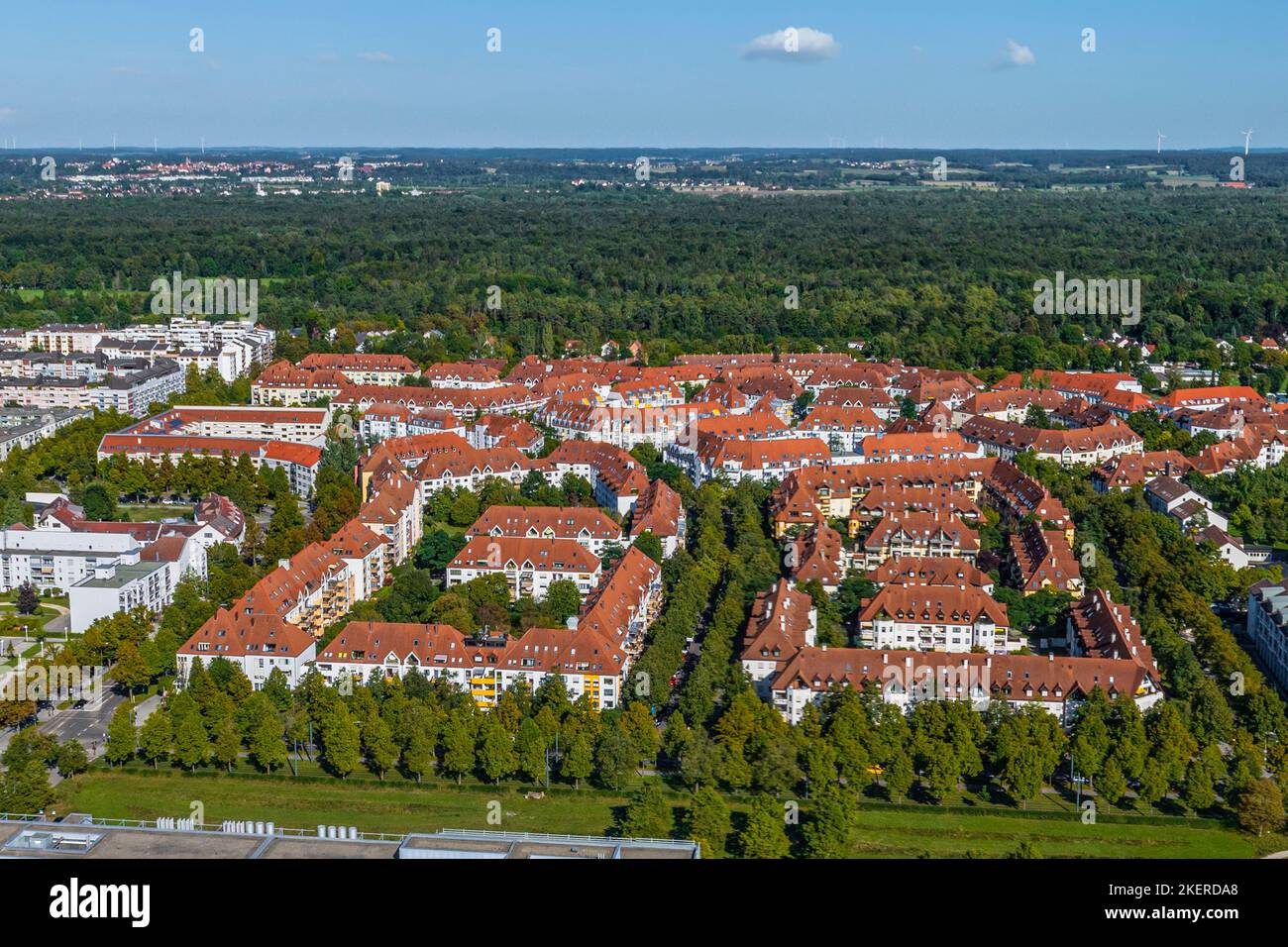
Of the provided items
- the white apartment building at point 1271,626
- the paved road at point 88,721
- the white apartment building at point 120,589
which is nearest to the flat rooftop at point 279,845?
the paved road at point 88,721

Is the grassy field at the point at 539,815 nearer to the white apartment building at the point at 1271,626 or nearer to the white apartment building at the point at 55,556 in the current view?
the white apartment building at the point at 1271,626

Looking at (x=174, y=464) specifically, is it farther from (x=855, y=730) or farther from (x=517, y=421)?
(x=855, y=730)

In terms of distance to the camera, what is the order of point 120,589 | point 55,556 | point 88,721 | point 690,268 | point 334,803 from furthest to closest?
1. point 690,268
2. point 55,556
3. point 120,589
4. point 88,721
5. point 334,803

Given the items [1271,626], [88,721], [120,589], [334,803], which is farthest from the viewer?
[120,589]

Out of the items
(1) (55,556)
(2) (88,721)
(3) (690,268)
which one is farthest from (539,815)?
(3) (690,268)

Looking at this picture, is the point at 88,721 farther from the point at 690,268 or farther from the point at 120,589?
the point at 690,268
